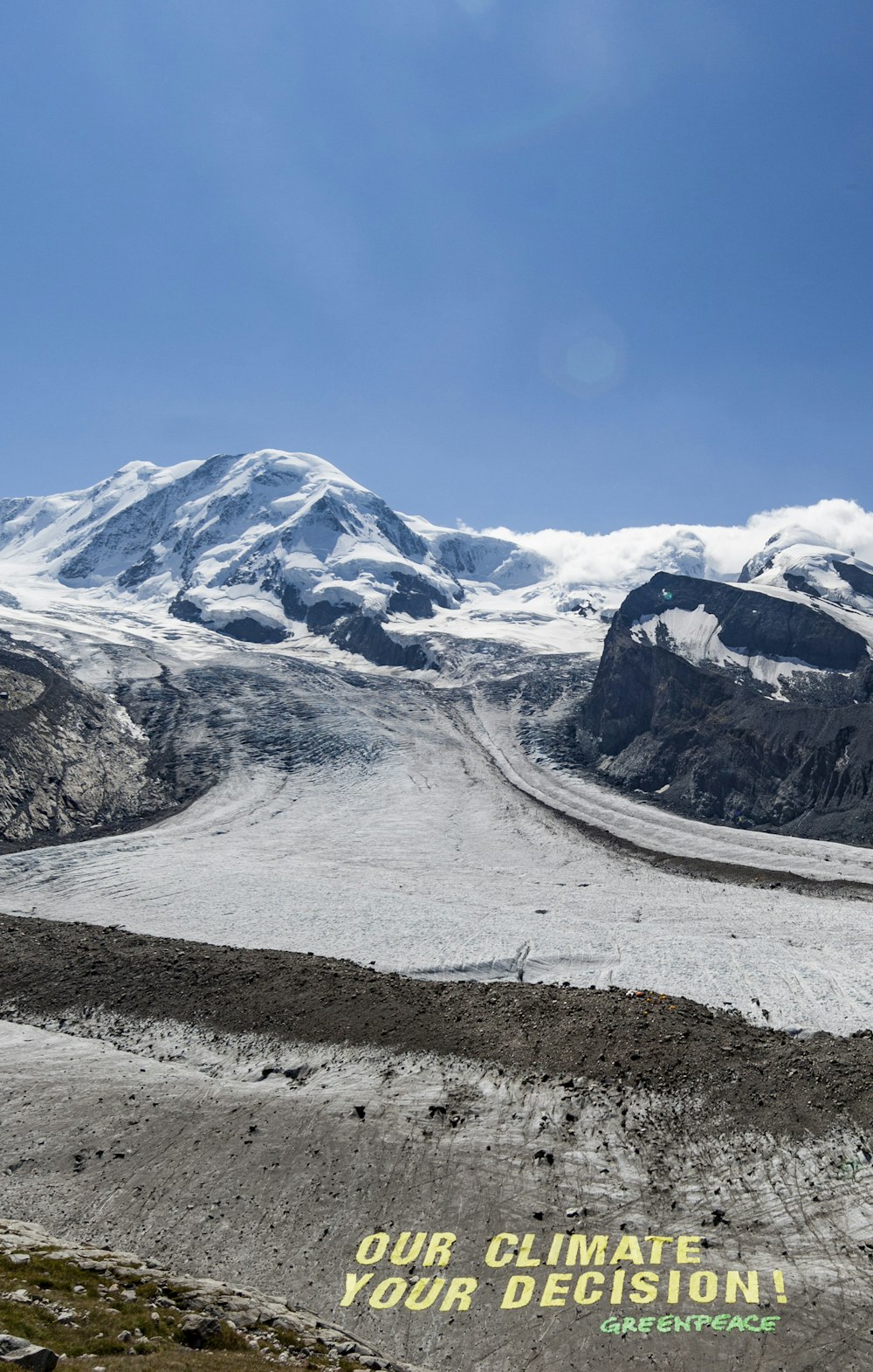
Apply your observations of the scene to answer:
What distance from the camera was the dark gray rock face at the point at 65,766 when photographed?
55.2 metres

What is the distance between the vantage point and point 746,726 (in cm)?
6800

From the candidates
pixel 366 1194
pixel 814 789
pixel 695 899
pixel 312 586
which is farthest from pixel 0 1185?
pixel 312 586

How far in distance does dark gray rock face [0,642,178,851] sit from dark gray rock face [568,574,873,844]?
45277mm

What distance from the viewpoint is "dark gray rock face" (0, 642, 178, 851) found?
5516 cm

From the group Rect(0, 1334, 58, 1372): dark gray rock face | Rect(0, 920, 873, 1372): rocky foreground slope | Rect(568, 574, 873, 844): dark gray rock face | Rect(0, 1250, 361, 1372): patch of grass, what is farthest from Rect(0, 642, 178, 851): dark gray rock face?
Rect(0, 1334, 58, 1372): dark gray rock face

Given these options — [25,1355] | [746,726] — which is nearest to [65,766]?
[25,1355]

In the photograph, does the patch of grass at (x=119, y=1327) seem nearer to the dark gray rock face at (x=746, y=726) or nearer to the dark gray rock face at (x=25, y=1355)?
the dark gray rock face at (x=25, y=1355)

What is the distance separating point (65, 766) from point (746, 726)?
6187 cm

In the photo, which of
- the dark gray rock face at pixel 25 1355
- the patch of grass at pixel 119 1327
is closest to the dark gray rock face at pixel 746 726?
the patch of grass at pixel 119 1327

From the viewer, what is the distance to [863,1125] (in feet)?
60.2

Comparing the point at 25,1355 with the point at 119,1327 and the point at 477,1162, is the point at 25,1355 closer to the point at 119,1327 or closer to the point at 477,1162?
the point at 119,1327

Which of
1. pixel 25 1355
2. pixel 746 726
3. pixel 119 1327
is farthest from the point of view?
pixel 746 726

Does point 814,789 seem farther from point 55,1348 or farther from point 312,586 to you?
point 312,586

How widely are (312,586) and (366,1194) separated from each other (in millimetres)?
189649
